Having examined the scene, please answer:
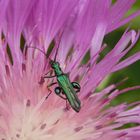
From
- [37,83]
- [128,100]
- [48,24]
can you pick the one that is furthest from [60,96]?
[128,100]

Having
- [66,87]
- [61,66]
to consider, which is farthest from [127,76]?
[66,87]

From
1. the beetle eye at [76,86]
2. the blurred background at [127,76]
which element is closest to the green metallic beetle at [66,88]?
the beetle eye at [76,86]

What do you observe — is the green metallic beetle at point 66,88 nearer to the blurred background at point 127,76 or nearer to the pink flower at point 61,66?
the pink flower at point 61,66

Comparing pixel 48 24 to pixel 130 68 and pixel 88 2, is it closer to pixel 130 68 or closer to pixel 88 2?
pixel 88 2

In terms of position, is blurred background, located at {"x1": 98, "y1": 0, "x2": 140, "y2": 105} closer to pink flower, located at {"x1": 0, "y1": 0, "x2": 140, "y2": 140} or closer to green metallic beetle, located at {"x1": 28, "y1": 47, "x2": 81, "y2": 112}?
pink flower, located at {"x1": 0, "y1": 0, "x2": 140, "y2": 140}

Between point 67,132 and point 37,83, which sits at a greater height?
point 37,83

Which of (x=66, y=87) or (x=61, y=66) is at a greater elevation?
(x=61, y=66)

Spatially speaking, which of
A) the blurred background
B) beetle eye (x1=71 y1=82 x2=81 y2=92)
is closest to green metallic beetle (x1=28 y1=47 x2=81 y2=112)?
beetle eye (x1=71 y1=82 x2=81 y2=92)

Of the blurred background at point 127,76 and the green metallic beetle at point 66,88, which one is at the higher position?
the blurred background at point 127,76

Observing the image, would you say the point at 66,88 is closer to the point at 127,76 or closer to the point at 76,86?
the point at 76,86
